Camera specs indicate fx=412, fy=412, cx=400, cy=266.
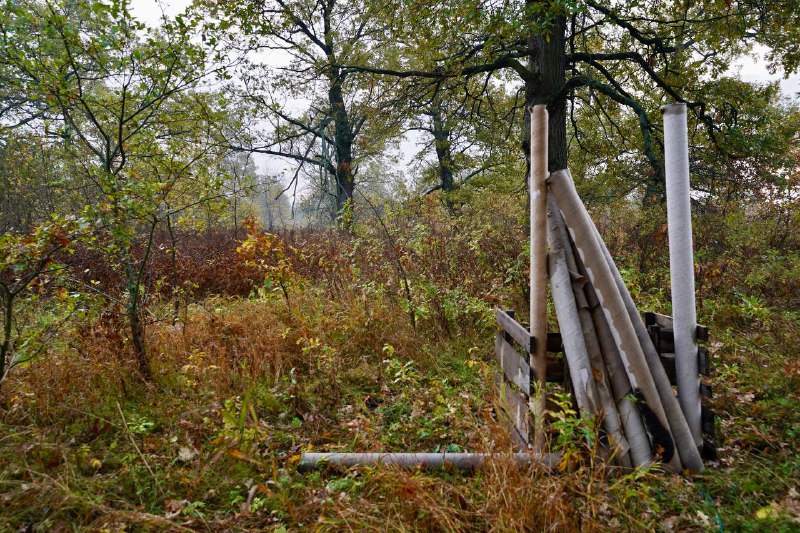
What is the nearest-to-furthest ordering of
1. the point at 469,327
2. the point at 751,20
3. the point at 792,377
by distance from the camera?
the point at 792,377, the point at 469,327, the point at 751,20

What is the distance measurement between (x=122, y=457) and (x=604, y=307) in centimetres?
371

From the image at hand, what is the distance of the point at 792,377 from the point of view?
3836mm

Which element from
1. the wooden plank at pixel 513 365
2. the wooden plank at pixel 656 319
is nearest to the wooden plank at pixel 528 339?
the wooden plank at pixel 513 365

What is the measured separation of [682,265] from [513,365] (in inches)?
58.0

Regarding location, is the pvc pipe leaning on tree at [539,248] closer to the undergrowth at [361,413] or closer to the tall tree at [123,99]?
the undergrowth at [361,413]

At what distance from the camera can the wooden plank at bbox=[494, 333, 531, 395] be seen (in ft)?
10.4

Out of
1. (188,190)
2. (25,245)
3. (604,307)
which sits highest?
(188,190)

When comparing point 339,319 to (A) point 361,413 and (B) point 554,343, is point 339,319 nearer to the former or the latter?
(A) point 361,413

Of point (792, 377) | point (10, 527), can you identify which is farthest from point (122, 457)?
point (792, 377)

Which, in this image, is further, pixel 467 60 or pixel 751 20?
pixel 467 60

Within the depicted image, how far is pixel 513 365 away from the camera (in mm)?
3533

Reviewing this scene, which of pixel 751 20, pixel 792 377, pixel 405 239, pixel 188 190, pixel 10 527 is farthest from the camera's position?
pixel 405 239

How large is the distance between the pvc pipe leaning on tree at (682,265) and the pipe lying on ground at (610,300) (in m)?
0.27

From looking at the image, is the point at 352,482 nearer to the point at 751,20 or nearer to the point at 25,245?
the point at 25,245
